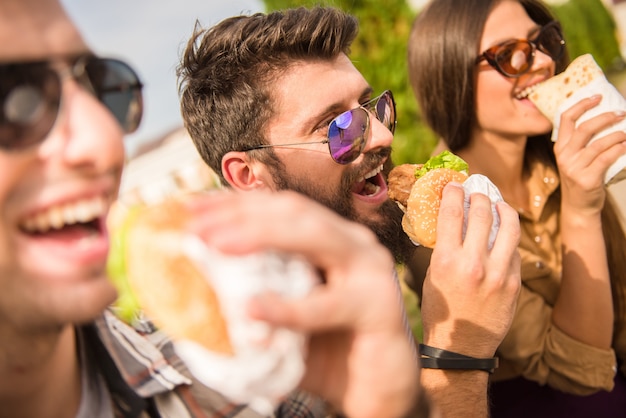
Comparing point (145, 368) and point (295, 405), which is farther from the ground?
point (145, 368)

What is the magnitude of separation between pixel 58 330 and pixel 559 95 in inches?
108

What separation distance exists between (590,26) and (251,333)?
1687 centimetres

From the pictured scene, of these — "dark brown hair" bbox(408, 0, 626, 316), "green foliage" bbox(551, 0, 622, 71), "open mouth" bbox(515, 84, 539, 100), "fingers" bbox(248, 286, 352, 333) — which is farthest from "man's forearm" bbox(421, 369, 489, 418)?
"green foliage" bbox(551, 0, 622, 71)

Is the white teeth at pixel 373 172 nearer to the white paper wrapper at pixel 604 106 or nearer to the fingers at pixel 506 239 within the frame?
the fingers at pixel 506 239

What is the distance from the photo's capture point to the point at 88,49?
1.21 metres

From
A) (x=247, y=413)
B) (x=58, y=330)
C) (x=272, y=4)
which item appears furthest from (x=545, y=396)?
(x=272, y=4)

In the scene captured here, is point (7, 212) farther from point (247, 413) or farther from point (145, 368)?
point (247, 413)

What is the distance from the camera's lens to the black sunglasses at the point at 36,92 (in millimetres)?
1004

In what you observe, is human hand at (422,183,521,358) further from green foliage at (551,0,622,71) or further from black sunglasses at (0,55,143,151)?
green foliage at (551,0,622,71)

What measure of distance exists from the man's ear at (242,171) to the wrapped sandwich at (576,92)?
1.68 m

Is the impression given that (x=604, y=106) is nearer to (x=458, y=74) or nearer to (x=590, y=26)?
(x=458, y=74)

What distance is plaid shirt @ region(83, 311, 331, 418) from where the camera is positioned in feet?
4.91

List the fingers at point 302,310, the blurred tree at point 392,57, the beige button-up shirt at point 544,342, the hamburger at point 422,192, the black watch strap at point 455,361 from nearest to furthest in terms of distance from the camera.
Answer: the fingers at point 302,310 → the black watch strap at point 455,361 → the hamburger at point 422,192 → the beige button-up shirt at point 544,342 → the blurred tree at point 392,57

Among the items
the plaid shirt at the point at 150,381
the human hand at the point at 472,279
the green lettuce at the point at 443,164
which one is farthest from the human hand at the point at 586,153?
the plaid shirt at the point at 150,381
